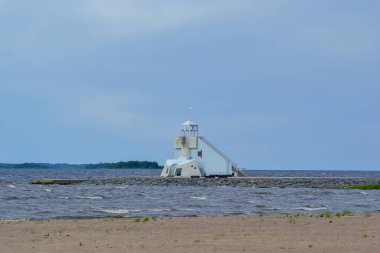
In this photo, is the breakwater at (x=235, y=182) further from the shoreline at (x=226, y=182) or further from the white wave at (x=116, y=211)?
the white wave at (x=116, y=211)

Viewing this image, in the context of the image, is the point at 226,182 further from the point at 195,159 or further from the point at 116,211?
the point at 116,211

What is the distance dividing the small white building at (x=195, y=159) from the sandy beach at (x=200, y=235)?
58.3m

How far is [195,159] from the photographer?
92.1m

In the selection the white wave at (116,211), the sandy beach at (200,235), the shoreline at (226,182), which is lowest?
the sandy beach at (200,235)

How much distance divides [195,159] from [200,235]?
6711 cm

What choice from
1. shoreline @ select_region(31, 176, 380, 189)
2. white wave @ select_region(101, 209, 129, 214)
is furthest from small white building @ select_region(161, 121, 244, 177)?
white wave @ select_region(101, 209, 129, 214)

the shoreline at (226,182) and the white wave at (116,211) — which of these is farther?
the shoreline at (226,182)

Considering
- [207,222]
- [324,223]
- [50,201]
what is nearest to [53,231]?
[207,222]

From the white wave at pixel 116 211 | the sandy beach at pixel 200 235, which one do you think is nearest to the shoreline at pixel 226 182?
the white wave at pixel 116 211

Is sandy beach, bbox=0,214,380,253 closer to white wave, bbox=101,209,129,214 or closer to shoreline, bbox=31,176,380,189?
Result: white wave, bbox=101,209,129,214

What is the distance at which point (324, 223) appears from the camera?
29.5m

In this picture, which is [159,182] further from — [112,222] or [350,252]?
[350,252]

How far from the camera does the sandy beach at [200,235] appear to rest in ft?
69.6

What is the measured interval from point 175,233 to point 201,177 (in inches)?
2571
